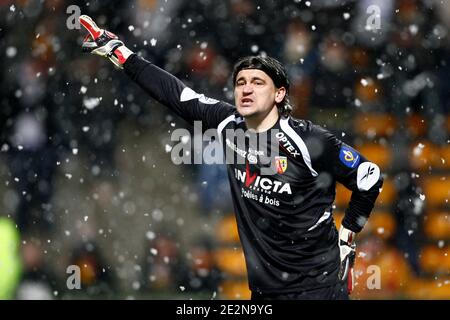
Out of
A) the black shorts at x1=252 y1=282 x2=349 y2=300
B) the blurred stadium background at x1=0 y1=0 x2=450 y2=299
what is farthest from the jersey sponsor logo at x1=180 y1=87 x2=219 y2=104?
the blurred stadium background at x1=0 y1=0 x2=450 y2=299

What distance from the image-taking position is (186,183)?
8516mm

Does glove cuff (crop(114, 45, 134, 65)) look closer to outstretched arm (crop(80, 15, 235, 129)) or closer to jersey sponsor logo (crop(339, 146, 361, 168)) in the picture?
outstretched arm (crop(80, 15, 235, 129))

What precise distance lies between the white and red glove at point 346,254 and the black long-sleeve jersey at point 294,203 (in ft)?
0.22

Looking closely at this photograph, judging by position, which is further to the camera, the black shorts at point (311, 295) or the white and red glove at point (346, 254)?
the white and red glove at point (346, 254)

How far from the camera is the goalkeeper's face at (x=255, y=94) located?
14.4 feet

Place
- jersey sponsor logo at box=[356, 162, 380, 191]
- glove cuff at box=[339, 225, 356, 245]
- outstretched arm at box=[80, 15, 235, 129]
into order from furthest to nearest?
1. outstretched arm at box=[80, 15, 235, 129]
2. glove cuff at box=[339, 225, 356, 245]
3. jersey sponsor logo at box=[356, 162, 380, 191]

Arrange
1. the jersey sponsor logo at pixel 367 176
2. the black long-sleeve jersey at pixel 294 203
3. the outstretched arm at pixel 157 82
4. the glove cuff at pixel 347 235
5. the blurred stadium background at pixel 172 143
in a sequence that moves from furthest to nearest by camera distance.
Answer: the blurred stadium background at pixel 172 143 < the outstretched arm at pixel 157 82 < the glove cuff at pixel 347 235 < the jersey sponsor logo at pixel 367 176 < the black long-sleeve jersey at pixel 294 203

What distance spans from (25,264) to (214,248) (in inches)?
85.8

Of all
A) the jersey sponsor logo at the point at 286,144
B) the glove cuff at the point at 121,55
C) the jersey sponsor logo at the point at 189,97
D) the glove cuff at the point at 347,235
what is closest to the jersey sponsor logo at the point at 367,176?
the glove cuff at the point at 347,235

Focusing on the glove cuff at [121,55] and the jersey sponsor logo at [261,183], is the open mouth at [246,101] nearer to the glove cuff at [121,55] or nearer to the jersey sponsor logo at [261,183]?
the jersey sponsor logo at [261,183]

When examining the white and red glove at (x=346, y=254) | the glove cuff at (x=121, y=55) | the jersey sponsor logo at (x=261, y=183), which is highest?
the glove cuff at (x=121, y=55)

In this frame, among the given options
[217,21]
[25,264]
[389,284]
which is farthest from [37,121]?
[389,284]

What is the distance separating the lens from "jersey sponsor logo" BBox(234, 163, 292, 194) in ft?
14.3

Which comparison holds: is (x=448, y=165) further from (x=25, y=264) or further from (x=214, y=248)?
(x=25, y=264)
